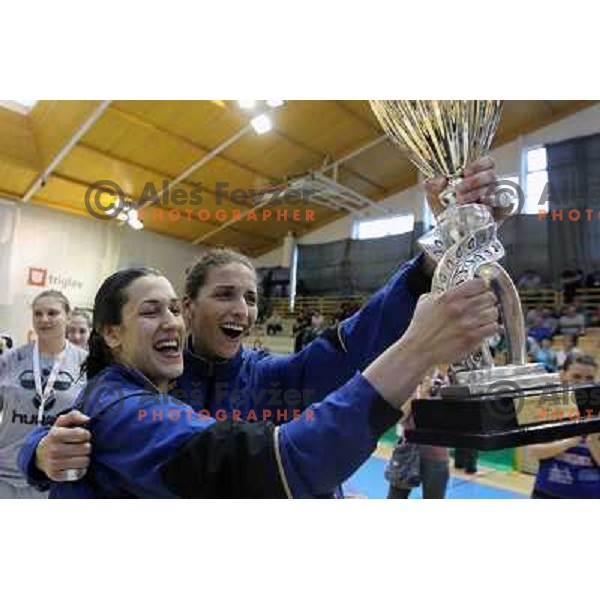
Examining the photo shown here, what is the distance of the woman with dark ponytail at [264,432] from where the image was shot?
21.6 inches

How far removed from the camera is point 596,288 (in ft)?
17.8

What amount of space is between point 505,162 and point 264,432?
255 inches

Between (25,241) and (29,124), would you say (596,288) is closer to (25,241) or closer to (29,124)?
(29,124)

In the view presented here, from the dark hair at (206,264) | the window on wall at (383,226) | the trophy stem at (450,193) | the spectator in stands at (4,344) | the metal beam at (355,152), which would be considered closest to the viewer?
the trophy stem at (450,193)

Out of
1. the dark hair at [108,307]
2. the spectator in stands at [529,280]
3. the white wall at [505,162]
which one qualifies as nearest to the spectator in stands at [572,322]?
the spectator in stands at [529,280]

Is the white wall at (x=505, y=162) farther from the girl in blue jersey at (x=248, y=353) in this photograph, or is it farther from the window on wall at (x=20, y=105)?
the girl in blue jersey at (x=248, y=353)

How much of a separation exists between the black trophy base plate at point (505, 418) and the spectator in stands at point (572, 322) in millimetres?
5204

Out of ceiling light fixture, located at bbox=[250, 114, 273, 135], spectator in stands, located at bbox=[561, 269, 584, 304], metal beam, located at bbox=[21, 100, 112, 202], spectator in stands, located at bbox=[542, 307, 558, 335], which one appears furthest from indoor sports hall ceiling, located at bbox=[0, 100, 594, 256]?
spectator in stands, located at bbox=[542, 307, 558, 335]

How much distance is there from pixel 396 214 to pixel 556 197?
2.63m

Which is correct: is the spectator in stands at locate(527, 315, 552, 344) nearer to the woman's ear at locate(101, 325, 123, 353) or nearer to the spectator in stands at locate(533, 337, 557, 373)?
the spectator in stands at locate(533, 337, 557, 373)

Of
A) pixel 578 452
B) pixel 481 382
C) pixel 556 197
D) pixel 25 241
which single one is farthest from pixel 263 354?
pixel 25 241

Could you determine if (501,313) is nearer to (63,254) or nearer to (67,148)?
(67,148)

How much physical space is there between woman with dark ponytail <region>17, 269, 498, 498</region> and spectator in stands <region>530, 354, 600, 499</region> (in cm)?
115

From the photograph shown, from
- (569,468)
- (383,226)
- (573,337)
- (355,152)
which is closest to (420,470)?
(569,468)
